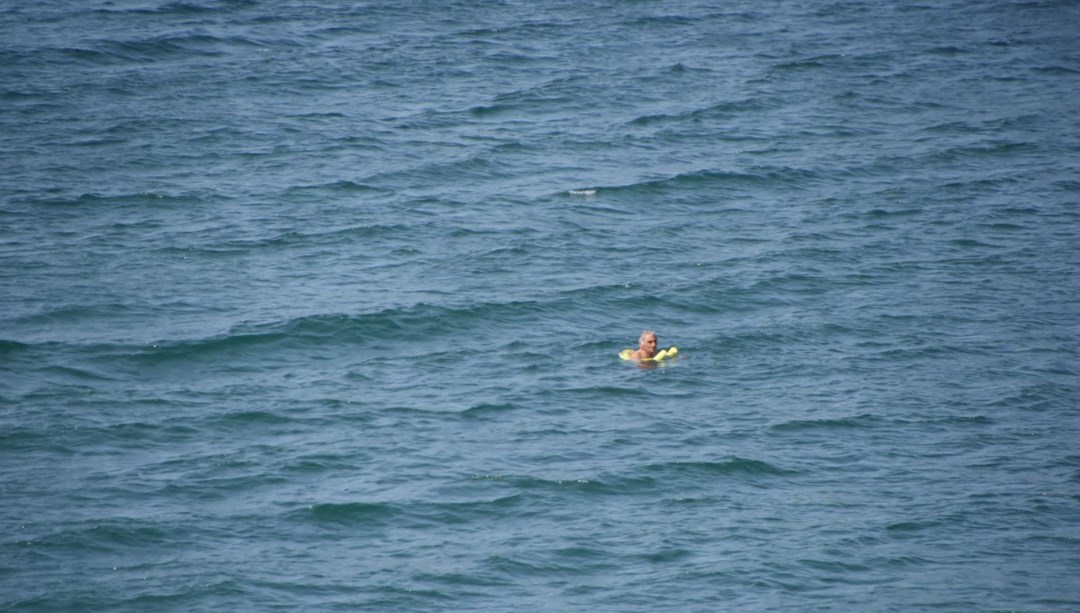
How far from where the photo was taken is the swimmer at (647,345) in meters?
28.7

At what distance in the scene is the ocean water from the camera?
74.9ft

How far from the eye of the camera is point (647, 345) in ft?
94.6

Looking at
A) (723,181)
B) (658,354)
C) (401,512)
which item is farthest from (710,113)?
(401,512)

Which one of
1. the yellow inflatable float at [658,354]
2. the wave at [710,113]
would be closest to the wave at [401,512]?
the yellow inflatable float at [658,354]

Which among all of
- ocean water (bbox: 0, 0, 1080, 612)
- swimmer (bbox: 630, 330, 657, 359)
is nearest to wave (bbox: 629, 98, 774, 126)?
ocean water (bbox: 0, 0, 1080, 612)

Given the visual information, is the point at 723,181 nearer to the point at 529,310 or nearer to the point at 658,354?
the point at 529,310

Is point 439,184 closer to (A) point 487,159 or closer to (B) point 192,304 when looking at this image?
(A) point 487,159

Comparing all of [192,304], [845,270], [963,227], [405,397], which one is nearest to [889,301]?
[845,270]

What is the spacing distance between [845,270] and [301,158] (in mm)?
16755

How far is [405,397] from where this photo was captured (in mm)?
28234

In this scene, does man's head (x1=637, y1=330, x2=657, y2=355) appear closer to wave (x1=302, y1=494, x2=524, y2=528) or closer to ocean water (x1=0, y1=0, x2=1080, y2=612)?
ocean water (x1=0, y1=0, x2=1080, y2=612)

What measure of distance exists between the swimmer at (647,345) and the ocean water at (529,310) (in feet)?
1.53

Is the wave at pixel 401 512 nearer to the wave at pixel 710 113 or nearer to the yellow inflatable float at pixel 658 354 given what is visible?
the yellow inflatable float at pixel 658 354

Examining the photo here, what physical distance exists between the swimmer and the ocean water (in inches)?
18.4
